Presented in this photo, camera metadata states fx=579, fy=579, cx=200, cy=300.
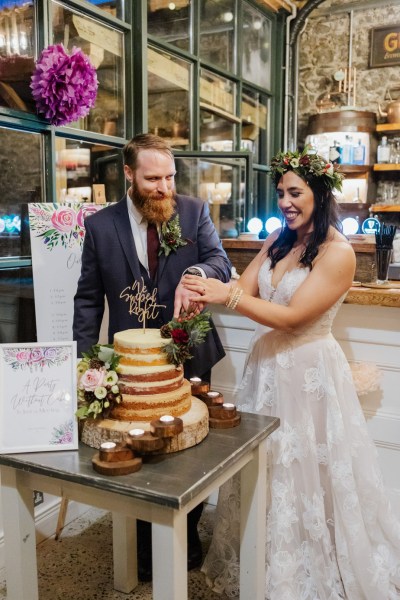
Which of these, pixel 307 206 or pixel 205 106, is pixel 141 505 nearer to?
pixel 307 206

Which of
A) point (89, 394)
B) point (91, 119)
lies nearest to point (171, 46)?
point (91, 119)

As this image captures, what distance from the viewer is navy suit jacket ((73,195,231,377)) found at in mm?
2307

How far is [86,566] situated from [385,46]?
5780mm

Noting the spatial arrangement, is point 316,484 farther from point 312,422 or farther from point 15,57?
point 15,57

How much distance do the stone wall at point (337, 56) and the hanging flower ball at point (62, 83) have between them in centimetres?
453

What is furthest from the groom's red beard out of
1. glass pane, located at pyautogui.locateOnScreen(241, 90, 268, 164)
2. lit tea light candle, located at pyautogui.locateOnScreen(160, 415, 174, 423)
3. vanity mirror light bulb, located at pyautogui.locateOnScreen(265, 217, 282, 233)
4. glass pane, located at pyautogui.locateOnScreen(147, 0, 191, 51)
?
glass pane, located at pyautogui.locateOnScreen(241, 90, 268, 164)

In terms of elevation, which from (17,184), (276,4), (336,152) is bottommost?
(17,184)

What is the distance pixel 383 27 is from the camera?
6.04m

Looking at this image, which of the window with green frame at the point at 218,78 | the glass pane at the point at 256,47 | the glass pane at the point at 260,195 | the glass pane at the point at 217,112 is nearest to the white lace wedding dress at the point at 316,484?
the window with green frame at the point at 218,78

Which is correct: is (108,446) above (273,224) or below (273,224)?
below

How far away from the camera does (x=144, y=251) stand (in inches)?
91.7

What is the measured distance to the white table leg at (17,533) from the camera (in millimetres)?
1585

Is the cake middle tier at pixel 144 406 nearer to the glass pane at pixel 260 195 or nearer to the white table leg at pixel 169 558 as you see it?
the white table leg at pixel 169 558

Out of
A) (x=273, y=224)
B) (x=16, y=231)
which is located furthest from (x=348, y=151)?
(x=16, y=231)
